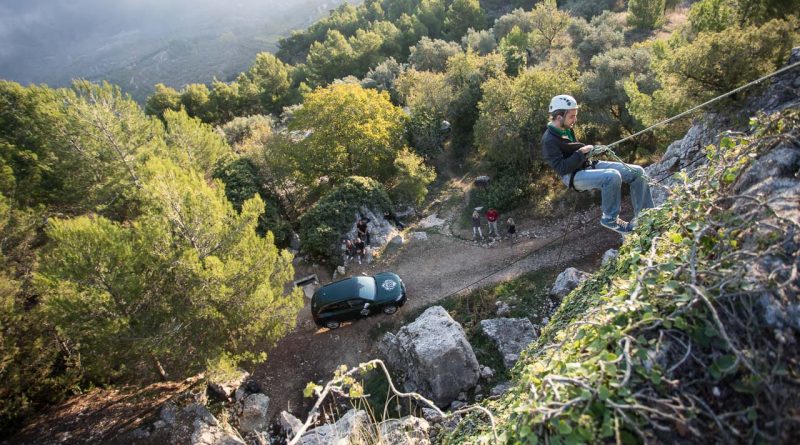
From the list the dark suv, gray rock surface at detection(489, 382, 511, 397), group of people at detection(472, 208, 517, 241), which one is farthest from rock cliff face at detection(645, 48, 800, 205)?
the dark suv

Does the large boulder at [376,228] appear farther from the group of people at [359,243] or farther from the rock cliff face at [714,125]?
the rock cliff face at [714,125]

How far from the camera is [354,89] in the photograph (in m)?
29.3

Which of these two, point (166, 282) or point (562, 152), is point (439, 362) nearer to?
point (562, 152)

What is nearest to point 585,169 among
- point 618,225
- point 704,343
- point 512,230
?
point 618,225

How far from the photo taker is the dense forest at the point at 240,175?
13453mm

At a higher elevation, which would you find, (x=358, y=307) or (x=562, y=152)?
(x=562, y=152)

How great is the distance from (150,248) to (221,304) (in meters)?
3.01

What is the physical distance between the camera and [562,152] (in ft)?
27.7

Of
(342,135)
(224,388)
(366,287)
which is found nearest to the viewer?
(224,388)

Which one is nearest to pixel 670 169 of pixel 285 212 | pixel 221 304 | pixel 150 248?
pixel 221 304

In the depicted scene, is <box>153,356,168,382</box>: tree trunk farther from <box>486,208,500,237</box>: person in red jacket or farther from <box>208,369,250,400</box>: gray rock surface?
<box>486,208,500,237</box>: person in red jacket

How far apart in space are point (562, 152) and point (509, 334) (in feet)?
31.7

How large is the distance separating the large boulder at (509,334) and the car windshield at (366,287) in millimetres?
5177

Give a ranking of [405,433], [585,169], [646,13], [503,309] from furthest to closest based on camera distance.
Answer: [646,13], [503,309], [585,169], [405,433]
